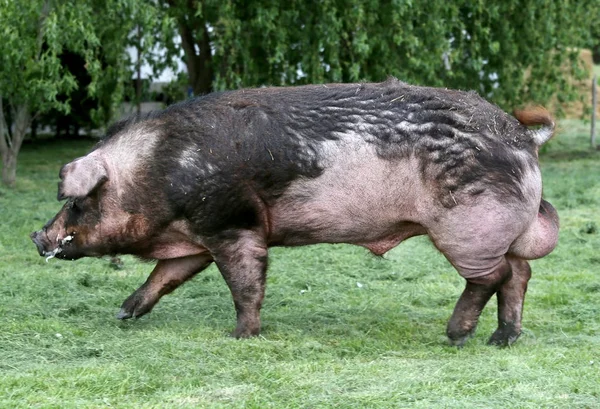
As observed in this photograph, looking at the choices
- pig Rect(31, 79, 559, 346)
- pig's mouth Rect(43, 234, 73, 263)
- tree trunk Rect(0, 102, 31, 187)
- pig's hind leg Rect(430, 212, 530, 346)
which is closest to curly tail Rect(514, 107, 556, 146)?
pig Rect(31, 79, 559, 346)

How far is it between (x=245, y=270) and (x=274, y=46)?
8158mm

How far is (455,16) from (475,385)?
35.2 feet

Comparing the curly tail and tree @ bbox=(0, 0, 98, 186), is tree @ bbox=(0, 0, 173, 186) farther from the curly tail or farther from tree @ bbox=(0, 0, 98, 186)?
the curly tail

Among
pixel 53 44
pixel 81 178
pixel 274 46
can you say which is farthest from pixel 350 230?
pixel 274 46

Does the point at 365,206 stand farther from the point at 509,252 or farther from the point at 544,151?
the point at 544,151

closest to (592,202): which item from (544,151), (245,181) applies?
(544,151)

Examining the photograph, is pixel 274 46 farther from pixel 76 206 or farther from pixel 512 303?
pixel 512 303

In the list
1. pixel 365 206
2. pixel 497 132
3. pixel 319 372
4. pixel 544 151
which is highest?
pixel 497 132

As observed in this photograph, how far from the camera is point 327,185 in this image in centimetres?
616

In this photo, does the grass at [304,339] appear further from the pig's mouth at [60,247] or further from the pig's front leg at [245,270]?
the pig's mouth at [60,247]

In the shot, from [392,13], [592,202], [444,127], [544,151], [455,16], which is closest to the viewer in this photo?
[444,127]

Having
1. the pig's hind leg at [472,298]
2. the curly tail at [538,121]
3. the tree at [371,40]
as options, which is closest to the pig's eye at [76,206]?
the pig's hind leg at [472,298]

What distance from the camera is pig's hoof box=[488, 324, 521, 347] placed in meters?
6.25

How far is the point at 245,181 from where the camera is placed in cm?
618
